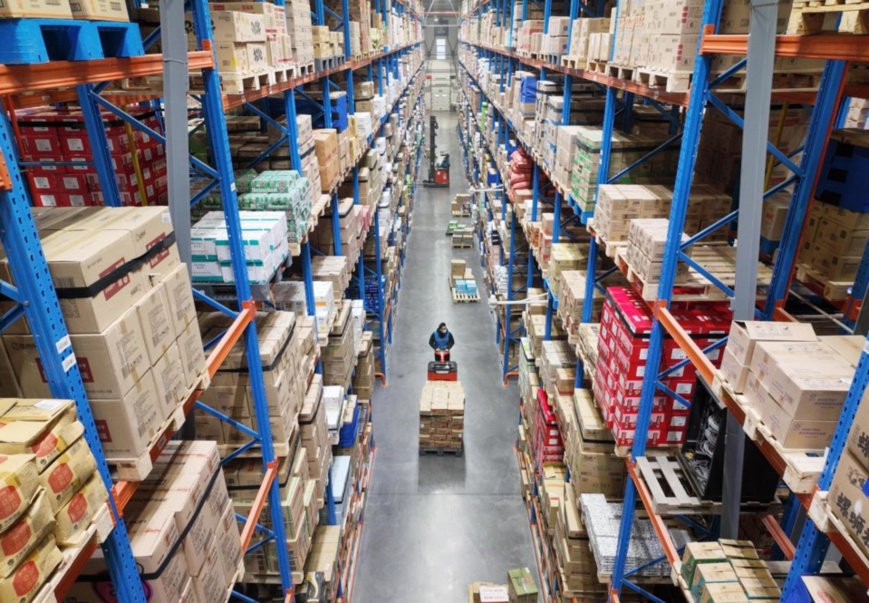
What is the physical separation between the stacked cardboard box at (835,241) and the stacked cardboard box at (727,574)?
1.97 meters

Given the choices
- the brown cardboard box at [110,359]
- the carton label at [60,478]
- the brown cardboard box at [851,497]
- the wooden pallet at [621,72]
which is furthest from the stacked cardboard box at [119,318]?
the wooden pallet at [621,72]

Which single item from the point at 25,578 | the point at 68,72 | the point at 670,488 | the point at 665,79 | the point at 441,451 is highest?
the point at 68,72

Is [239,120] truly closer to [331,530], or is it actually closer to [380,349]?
[331,530]

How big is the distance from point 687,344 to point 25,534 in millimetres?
3676

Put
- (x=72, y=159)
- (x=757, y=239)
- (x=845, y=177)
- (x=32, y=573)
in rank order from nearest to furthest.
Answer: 1. (x=32, y=573)
2. (x=757, y=239)
3. (x=845, y=177)
4. (x=72, y=159)

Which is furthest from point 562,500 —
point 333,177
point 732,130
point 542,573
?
point 333,177

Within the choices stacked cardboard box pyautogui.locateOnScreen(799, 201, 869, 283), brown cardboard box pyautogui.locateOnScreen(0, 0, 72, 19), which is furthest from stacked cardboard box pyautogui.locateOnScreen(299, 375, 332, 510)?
stacked cardboard box pyautogui.locateOnScreen(799, 201, 869, 283)

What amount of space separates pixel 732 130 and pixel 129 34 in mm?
4768

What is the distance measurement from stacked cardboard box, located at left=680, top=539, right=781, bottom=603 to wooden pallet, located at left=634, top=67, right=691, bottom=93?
10.3 ft

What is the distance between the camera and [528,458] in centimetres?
864

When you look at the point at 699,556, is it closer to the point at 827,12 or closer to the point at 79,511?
the point at 827,12

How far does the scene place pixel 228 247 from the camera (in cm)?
405

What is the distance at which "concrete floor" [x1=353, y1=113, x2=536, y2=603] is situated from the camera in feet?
24.8

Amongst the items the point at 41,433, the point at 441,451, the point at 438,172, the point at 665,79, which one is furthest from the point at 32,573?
the point at 438,172
